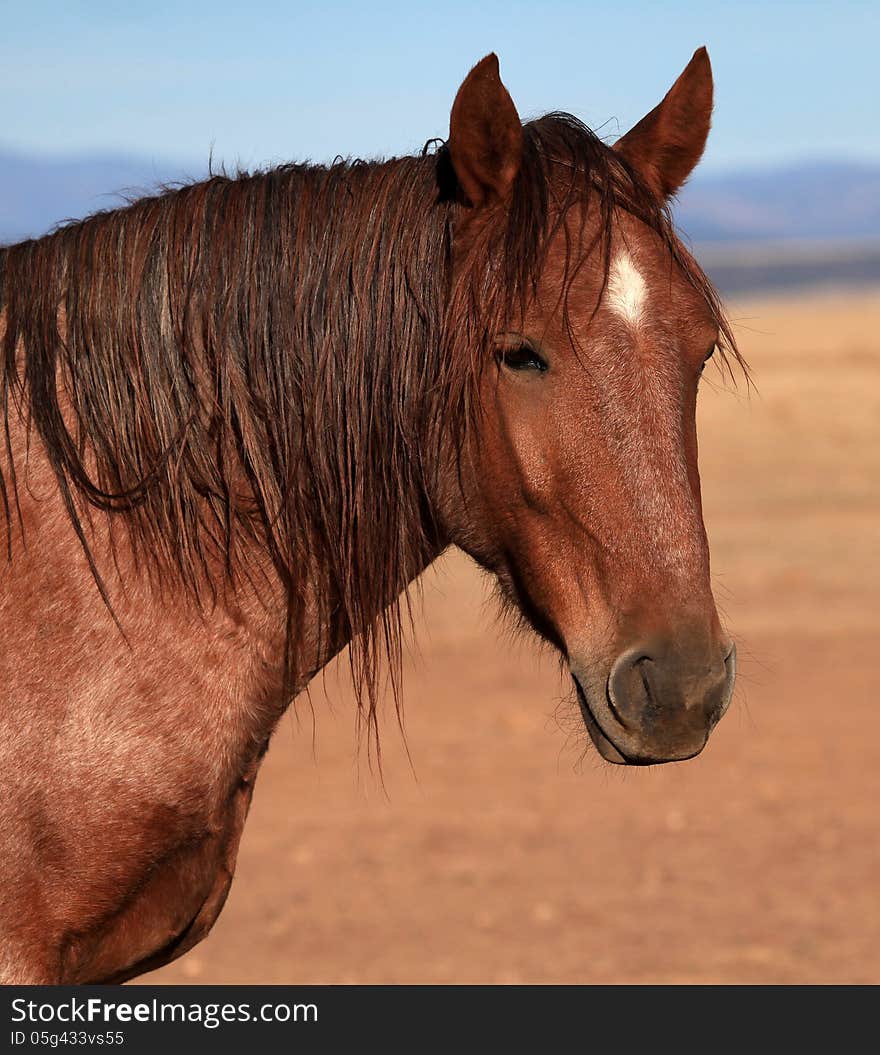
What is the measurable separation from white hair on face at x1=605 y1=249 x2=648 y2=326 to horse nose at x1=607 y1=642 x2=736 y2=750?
26.3 inches

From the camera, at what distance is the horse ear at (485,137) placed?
2.82 meters

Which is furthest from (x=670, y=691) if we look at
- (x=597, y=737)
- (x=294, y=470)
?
(x=294, y=470)

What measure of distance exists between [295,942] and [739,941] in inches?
84.0

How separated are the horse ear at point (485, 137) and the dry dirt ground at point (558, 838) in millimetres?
1174

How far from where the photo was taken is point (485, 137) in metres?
2.88

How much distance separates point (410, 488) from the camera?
9.87ft

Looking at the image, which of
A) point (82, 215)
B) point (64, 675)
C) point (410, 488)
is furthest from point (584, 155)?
point (64, 675)

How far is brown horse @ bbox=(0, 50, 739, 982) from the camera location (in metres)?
2.74

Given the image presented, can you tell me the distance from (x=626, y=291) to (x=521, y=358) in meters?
0.25

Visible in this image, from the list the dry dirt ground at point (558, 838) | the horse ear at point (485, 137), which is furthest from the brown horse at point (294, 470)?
the dry dirt ground at point (558, 838)

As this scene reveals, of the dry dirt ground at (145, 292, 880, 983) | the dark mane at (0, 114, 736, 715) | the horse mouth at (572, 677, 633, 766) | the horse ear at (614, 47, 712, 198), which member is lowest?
the dry dirt ground at (145, 292, 880, 983)

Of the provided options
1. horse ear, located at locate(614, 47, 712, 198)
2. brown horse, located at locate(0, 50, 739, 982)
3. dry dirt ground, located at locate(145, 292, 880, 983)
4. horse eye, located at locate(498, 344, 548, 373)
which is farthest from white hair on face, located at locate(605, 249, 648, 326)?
dry dirt ground, located at locate(145, 292, 880, 983)

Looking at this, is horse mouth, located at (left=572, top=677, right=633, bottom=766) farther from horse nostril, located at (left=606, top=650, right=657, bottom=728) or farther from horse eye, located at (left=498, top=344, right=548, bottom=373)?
horse eye, located at (left=498, top=344, right=548, bottom=373)
